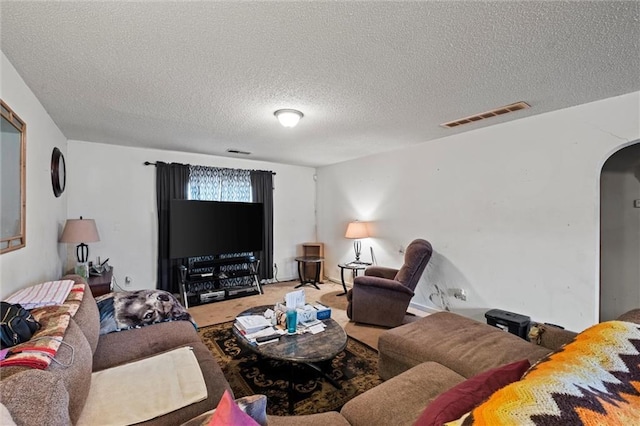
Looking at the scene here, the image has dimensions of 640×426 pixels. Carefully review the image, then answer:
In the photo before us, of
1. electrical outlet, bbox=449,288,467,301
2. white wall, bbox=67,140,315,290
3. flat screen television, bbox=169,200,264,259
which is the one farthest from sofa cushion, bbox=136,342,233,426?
white wall, bbox=67,140,315,290

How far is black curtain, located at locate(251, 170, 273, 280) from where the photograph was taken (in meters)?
5.31

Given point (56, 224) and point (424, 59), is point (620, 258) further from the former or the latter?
point (56, 224)

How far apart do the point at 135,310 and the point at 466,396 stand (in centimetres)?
257

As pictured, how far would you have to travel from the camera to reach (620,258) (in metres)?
3.26

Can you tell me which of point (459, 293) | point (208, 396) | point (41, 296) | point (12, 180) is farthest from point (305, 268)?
point (12, 180)

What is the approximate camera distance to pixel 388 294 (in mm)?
3322

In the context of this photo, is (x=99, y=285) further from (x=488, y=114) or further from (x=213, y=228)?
(x=488, y=114)

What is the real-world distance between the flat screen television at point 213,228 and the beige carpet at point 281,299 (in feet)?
2.65

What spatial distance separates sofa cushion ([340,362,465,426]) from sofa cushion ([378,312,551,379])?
270 millimetres

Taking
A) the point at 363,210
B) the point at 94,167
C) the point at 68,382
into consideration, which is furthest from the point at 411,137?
the point at 94,167

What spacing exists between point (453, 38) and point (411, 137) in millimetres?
2149

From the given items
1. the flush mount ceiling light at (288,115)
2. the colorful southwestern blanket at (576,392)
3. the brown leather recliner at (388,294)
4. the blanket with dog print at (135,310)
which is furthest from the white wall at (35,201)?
the brown leather recliner at (388,294)

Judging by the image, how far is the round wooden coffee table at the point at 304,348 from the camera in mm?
1940

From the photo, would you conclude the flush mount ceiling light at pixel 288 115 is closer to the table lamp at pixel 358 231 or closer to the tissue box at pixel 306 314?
the tissue box at pixel 306 314
